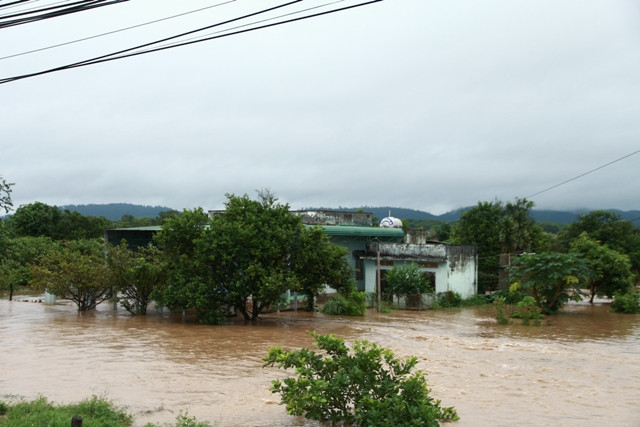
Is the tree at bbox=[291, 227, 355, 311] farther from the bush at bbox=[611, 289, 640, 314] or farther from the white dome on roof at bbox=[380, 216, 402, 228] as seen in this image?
the bush at bbox=[611, 289, 640, 314]

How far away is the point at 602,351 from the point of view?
17078 millimetres

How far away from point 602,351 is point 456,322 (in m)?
7.18

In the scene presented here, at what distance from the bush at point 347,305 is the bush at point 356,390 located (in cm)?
1692

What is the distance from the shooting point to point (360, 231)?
100 feet

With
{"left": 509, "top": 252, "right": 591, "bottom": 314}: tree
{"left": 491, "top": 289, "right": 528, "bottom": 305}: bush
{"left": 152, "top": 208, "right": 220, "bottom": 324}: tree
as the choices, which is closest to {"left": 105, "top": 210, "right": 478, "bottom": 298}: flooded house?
{"left": 491, "top": 289, "right": 528, "bottom": 305}: bush

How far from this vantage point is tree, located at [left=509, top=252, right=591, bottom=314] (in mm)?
25547

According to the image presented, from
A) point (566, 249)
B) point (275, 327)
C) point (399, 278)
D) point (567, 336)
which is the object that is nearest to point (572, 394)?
point (567, 336)

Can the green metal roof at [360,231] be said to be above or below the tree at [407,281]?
above

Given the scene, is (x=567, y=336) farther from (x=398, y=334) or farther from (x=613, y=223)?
(x=613, y=223)

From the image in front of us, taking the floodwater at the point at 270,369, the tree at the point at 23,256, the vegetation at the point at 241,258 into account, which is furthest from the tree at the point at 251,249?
the tree at the point at 23,256

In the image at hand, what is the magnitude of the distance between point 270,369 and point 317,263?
846 cm

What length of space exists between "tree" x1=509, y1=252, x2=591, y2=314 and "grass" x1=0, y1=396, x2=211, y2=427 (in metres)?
21.2

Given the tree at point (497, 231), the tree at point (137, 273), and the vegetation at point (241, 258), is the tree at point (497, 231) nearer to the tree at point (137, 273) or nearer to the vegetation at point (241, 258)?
the vegetation at point (241, 258)

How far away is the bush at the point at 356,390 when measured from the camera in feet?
24.6
